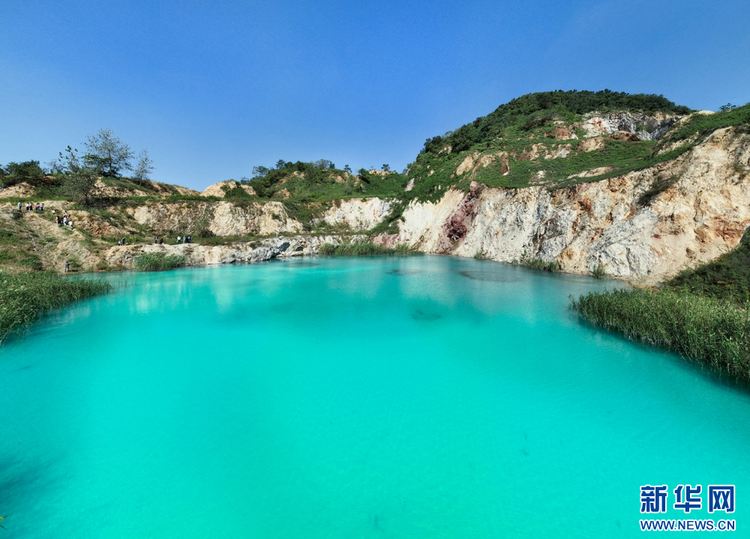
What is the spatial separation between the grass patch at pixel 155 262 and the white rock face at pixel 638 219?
3084 centimetres

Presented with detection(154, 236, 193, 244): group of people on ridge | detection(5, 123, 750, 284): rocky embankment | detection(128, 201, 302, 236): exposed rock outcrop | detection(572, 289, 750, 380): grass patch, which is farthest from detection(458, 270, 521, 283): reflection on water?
detection(154, 236, 193, 244): group of people on ridge

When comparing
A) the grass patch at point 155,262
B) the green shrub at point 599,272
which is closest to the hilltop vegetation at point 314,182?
the grass patch at point 155,262

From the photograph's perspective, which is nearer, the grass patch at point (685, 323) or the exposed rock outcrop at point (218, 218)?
the grass patch at point (685, 323)

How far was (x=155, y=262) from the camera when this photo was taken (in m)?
24.3

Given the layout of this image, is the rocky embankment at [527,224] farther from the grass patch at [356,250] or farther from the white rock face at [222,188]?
→ the white rock face at [222,188]

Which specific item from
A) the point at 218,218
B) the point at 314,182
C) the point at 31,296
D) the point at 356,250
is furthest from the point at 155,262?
the point at 314,182

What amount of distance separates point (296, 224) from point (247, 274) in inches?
824

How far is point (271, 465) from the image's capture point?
423 centimetres

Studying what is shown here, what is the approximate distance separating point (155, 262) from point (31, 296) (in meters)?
14.5

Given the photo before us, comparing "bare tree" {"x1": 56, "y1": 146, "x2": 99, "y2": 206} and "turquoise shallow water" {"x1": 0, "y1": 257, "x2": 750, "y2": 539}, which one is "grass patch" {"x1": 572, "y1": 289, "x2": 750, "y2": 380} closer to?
"turquoise shallow water" {"x1": 0, "y1": 257, "x2": 750, "y2": 539}

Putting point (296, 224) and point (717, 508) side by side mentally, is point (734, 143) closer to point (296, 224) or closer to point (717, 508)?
point (717, 508)

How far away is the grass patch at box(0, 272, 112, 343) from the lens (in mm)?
9102

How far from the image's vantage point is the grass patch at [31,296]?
910 cm

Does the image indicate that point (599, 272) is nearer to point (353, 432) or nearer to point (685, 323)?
point (685, 323)
